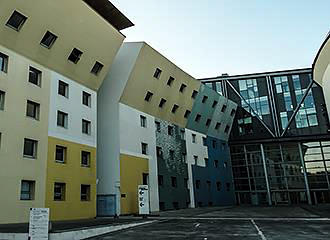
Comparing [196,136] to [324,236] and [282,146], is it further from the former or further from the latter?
[324,236]

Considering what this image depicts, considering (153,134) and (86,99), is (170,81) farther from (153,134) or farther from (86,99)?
(86,99)

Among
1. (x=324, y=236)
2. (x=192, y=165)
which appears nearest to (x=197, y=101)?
(x=192, y=165)

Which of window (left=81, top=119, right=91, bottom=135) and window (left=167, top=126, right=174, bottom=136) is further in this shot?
window (left=167, top=126, right=174, bottom=136)

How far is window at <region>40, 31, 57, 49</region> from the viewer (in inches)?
873

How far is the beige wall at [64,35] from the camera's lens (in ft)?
65.9

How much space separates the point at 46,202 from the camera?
20875mm

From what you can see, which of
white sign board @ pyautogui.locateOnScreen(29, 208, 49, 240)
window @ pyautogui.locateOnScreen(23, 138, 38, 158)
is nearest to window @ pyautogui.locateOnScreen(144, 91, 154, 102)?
window @ pyautogui.locateOnScreen(23, 138, 38, 158)

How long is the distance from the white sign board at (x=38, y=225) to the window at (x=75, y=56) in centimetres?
1556

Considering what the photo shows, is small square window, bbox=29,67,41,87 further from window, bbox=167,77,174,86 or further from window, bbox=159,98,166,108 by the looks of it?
window, bbox=167,77,174,86

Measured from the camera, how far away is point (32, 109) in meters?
21.6

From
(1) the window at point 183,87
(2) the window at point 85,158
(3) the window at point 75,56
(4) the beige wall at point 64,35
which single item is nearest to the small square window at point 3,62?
(4) the beige wall at point 64,35

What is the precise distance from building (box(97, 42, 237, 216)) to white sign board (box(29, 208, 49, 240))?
1551 centimetres

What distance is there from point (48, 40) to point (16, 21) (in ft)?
8.84

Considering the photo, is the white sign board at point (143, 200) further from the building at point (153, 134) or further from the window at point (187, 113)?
the window at point (187, 113)
